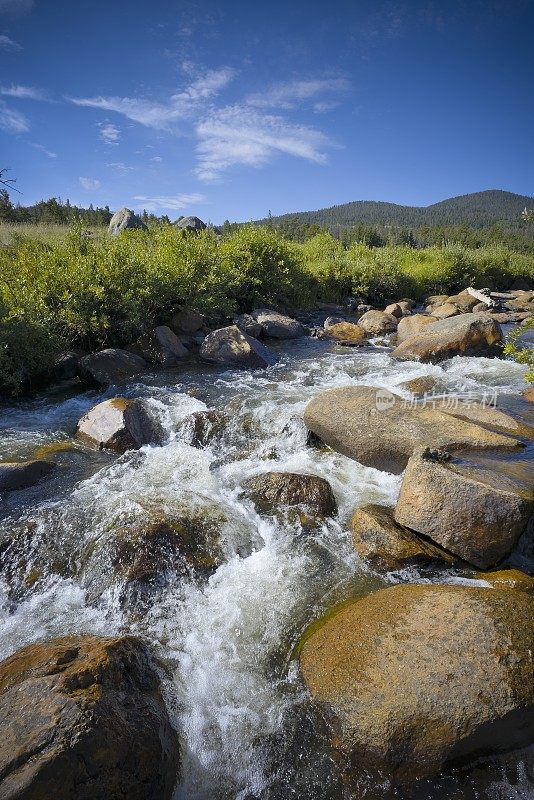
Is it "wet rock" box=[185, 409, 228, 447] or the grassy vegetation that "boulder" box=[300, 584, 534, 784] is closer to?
"wet rock" box=[185, 409, 228, 447]

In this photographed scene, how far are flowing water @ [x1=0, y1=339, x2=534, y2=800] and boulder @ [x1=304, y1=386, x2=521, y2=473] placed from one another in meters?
0.35

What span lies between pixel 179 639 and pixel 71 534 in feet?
7.85

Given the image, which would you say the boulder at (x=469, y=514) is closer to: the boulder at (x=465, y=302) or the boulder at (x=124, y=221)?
the boulder at (x=465, y=302)

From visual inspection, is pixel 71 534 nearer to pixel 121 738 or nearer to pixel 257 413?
pixel 121 738

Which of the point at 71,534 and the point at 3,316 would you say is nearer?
the point at 71,534

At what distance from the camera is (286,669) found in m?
4.39

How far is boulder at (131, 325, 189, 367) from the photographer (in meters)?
13.8

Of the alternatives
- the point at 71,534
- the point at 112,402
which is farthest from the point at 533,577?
the point at 112,402

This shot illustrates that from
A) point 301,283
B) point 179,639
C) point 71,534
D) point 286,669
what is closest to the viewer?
point 286,669

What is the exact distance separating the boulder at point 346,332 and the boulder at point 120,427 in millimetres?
10630

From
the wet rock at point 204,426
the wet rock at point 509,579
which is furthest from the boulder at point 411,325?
the wet rock at point 509,579

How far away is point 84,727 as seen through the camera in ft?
9.59

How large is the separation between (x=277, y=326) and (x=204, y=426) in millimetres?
9532

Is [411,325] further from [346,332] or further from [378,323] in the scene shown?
[346,332]
